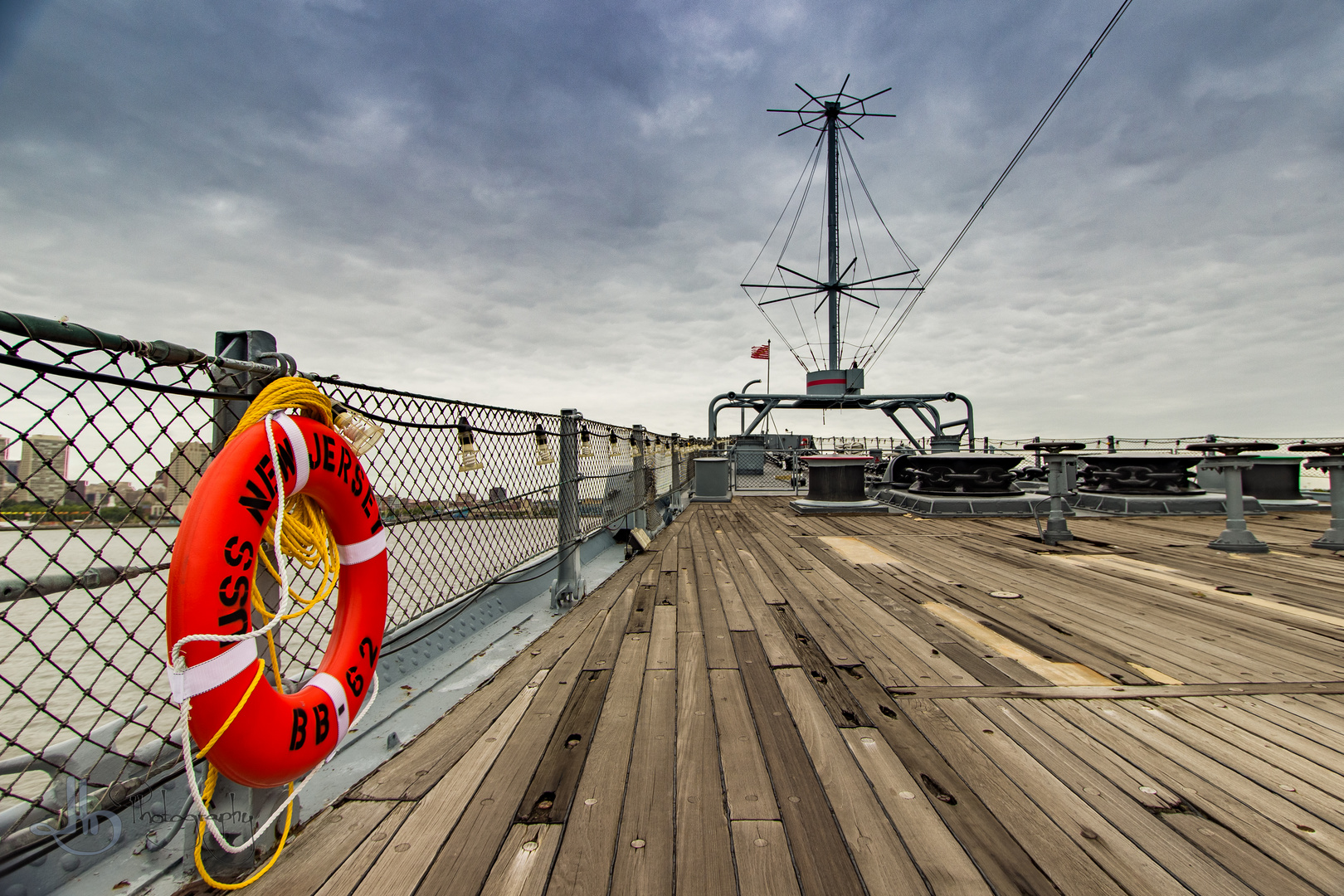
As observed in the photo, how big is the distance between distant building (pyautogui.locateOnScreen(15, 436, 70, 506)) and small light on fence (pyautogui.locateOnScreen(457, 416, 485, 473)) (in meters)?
1.42

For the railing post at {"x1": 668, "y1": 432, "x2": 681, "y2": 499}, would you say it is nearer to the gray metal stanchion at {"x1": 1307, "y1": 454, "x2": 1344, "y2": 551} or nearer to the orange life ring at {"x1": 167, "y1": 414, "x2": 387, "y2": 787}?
the gray metal stanchion at {"x1": 1307, "y1": 454, "x2": 1344, "y2": 551}

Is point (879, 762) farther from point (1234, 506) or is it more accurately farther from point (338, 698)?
point (1234, 506)

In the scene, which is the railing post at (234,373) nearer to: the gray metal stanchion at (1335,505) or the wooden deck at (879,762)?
the wooden deck at (879,762)

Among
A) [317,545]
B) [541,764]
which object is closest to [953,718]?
[541,764]

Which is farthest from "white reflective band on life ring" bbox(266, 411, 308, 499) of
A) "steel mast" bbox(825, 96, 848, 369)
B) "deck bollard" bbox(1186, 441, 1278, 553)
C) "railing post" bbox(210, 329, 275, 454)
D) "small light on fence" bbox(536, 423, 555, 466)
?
"steel mast" bbox(825, 96, 848, 369)

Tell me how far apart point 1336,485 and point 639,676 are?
7552mm

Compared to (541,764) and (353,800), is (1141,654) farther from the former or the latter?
(353,800)

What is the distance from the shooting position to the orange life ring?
1.21m

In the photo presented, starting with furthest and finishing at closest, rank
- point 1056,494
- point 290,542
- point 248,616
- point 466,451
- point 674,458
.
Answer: point 674,458 → point 1056,494 → point 466,451 → point 290,542 → point 248,616

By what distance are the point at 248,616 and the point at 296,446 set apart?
1.46 ft

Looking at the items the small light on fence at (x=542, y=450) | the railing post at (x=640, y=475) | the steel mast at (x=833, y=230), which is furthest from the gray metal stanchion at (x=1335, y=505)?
the steel mast at (x=833, y=230)

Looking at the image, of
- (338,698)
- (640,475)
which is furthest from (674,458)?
(338,698)

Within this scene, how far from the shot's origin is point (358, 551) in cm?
184

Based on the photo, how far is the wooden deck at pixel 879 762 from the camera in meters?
1.46
